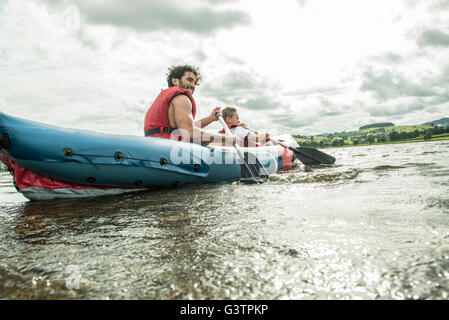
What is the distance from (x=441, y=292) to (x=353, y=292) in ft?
1.06

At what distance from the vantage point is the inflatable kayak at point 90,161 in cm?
394

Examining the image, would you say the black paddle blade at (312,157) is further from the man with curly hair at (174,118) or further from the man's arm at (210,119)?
the man with curly hair at (174,118)

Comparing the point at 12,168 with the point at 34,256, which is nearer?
the point at 34,256

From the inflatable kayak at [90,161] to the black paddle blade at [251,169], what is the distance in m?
0.70

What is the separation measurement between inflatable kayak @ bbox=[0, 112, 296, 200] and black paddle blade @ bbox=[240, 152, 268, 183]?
0.70 metres

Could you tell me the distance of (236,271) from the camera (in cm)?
135

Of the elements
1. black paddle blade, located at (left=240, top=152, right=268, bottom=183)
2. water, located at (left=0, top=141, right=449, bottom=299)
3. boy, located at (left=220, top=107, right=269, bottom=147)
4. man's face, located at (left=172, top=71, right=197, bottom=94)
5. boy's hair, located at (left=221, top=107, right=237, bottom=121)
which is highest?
man's face, located at (left=172, top=71, right=197, bottom=94)

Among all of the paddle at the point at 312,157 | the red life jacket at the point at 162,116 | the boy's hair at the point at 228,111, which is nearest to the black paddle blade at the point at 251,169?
the red life jacket at the point at 162,116

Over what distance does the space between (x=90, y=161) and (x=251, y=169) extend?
10.7 feet

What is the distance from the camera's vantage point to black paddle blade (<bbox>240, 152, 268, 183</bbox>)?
592cm

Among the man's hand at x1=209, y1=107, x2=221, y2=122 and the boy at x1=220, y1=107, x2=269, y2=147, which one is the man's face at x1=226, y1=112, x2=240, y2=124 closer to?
the boy at x1=220, y1=107, x2=269, y2=147

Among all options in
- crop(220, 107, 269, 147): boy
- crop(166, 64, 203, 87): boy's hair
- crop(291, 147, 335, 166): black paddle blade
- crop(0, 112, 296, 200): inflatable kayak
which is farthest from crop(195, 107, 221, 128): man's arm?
crop(291, 147, 335, 166): black paddle blade
